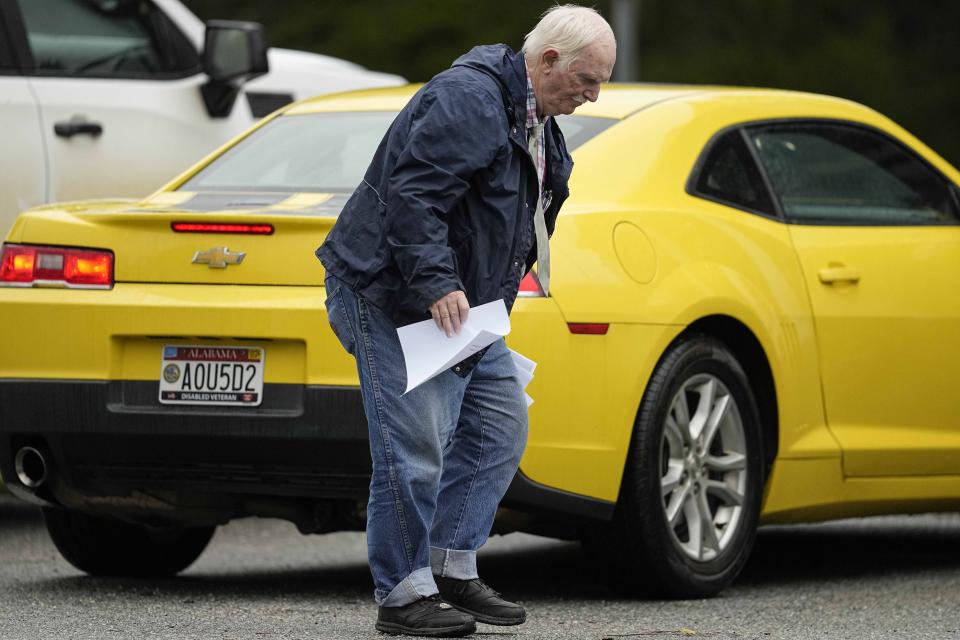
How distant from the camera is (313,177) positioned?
20.7 ft

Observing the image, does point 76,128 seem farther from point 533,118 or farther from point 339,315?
point 533,118

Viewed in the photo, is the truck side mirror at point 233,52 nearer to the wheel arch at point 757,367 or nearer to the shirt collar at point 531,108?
the wheel arch at point 757,367

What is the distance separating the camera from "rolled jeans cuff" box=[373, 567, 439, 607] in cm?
503

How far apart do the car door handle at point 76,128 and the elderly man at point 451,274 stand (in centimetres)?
347

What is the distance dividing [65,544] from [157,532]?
1.04 feet

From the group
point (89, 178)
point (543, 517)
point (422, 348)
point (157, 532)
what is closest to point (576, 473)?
point (543, 517)

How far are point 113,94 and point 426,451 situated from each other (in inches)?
156

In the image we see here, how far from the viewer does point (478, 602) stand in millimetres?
5176

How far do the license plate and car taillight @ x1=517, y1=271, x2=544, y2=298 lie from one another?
2.38 feet

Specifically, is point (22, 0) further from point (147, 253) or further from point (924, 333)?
point (924, 333)

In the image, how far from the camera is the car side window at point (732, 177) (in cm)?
628

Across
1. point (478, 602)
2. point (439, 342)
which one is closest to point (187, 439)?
point (478, 602)

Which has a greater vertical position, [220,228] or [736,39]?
[220,228]

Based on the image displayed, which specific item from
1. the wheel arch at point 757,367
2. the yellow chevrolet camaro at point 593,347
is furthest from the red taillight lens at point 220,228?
the wheel arch at point 757,367
